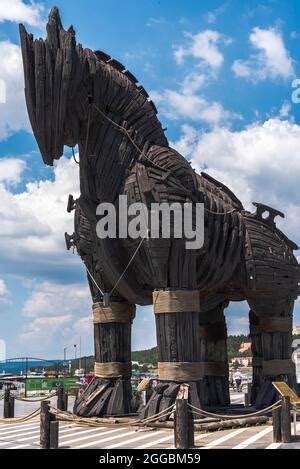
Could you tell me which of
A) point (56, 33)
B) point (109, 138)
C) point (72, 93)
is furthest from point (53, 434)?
point (56, 33)

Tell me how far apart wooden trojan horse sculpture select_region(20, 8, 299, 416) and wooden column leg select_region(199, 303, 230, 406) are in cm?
96

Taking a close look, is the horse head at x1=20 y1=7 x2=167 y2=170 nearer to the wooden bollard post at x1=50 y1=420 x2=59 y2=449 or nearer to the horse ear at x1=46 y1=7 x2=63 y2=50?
the horse ear at x1=46 y1=7 x2=63 y2=50

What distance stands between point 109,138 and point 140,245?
5.88 feet

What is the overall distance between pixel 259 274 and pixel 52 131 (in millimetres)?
4347

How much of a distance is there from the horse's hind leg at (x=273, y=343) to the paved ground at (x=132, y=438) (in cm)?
146

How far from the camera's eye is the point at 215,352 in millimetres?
13164

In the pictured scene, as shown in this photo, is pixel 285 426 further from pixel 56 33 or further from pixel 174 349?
pixel 56 33

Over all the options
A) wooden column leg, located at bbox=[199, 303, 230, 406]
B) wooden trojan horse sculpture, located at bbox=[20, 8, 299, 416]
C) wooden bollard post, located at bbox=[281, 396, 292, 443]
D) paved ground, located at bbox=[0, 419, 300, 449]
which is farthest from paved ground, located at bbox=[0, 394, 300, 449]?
wooden column leg, located at bbox=[199, 303, 230, 406]

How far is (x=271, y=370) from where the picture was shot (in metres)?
11.6

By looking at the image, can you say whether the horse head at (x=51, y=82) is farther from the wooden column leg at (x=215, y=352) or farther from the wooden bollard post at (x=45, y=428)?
the wooden column leg at (x=215, y=352)

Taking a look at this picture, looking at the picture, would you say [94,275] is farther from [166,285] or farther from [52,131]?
[52,131]

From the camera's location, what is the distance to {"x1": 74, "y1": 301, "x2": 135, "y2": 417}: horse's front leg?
433 inches
